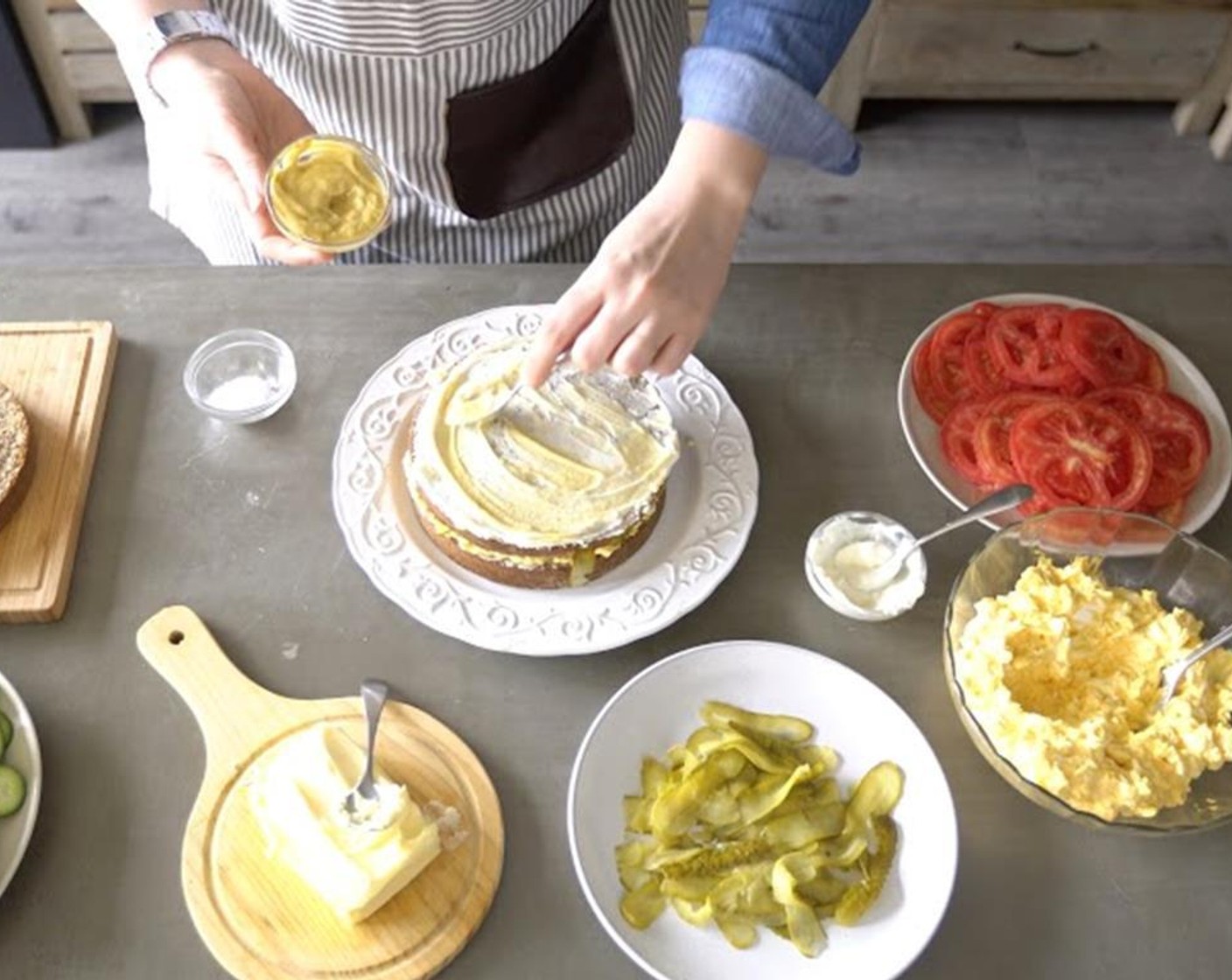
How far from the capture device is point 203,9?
1580 mm

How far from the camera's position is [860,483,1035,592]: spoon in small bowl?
138 centimetres

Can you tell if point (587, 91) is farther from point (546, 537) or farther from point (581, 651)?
point (581, 651)

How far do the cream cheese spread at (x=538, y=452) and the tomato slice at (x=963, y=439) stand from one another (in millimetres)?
330

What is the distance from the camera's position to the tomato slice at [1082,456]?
143 cm

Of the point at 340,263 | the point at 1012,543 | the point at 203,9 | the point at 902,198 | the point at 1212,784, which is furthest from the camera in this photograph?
the point at 902,198

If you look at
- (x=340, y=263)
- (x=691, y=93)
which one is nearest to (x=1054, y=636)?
(x=691, y=93)

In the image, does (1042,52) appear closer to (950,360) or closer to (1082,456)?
(950,360)

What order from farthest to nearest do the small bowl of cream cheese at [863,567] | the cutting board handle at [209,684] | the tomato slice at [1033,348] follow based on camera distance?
the tomato slice at [1033,348]
the small bowl of cream cheese at [863,567]
the cutting board handle at [209,684]

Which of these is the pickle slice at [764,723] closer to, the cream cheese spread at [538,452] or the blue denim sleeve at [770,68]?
the cream cheese spread at [538,452]

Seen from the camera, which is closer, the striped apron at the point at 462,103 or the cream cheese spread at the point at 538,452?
the cream cheese spread at the point at 538,452

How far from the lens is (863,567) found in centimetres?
141

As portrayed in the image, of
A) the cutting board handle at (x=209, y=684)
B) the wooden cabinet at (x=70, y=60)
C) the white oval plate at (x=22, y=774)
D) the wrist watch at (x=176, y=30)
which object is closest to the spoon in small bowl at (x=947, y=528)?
the cutting board handle at (x=209, y=684)

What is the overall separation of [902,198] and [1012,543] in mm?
2042

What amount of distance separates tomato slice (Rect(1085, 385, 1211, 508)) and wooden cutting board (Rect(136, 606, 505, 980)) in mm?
834
